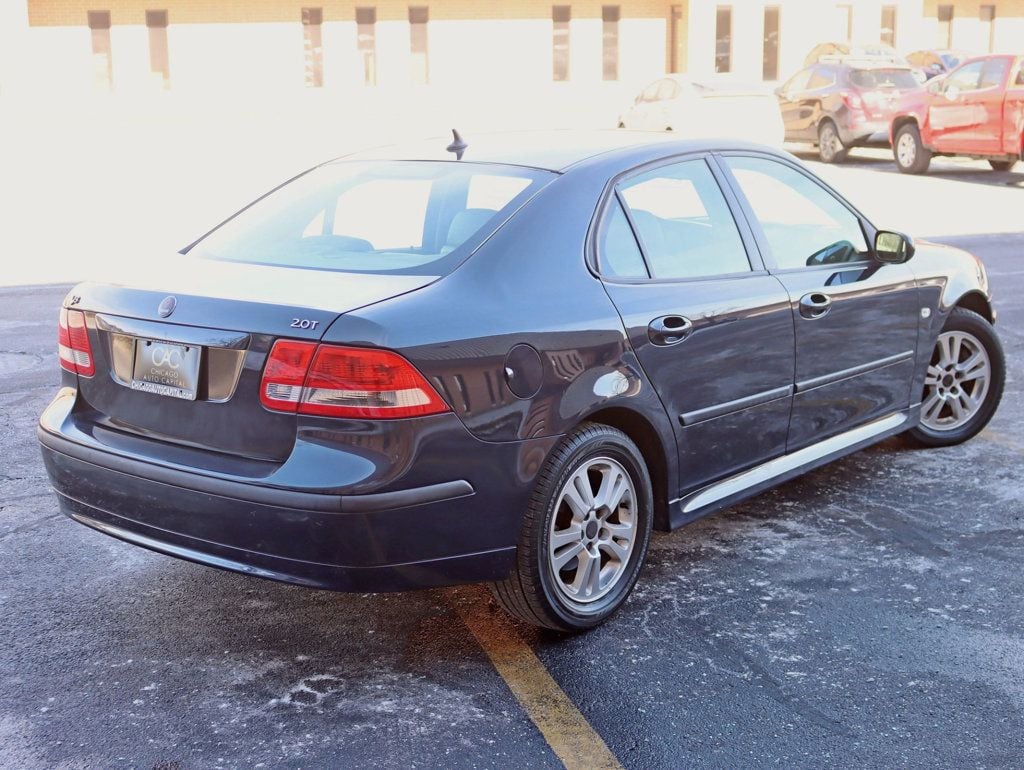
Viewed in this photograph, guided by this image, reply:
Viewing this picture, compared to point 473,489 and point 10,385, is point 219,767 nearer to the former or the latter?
point 473,489

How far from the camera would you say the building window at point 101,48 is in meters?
38.5

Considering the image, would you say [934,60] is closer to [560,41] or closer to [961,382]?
[560,41]

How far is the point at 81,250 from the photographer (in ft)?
41.8

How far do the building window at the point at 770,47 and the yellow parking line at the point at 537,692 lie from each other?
41285 millimetres

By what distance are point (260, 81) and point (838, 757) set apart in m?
38.6

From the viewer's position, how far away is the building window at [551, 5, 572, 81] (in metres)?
42.2

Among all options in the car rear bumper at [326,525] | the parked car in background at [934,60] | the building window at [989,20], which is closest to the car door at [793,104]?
the parked car in background at [934,60]

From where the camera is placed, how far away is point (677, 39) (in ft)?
141

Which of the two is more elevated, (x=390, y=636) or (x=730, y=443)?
(x=730, y=443)

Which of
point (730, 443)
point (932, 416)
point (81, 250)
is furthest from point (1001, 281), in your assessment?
point (81, 250)

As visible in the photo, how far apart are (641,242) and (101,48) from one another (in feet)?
124

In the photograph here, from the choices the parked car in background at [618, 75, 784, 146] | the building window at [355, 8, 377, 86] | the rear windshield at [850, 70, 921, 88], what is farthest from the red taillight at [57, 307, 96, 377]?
the building window at [355, 8, 377, 86]

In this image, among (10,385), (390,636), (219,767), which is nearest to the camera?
(219,767)

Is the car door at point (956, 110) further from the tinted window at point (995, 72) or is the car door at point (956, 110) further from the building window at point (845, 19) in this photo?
the building window at point (845, 19)
